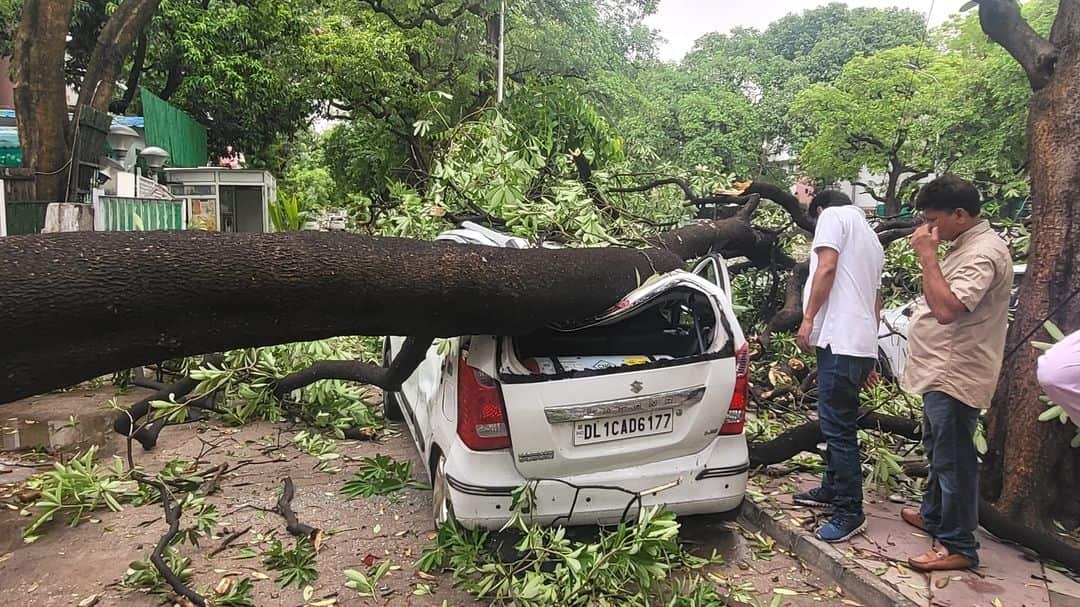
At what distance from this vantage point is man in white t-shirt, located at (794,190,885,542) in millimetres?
3771

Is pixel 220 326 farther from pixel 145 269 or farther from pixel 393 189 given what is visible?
pixel 393 189

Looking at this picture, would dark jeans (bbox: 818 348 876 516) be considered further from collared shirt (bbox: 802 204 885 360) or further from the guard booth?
the guard booth

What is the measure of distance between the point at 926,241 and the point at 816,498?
5.81 feet

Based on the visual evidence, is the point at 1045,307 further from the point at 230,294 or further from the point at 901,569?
the point at 230,294

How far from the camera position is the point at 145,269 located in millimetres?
1964

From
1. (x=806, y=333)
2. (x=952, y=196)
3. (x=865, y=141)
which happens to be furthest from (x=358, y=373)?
(x=865, y=141)

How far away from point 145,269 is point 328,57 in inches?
612

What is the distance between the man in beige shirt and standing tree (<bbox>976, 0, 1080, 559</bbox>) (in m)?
0.49

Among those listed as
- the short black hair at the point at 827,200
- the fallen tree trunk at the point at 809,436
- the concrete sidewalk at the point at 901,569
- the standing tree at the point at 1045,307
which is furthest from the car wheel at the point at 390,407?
the standing tree at the point at 1045,307

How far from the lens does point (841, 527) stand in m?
3.85

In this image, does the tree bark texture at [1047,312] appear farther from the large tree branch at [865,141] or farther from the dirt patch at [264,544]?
the large tree branch at [865,141]

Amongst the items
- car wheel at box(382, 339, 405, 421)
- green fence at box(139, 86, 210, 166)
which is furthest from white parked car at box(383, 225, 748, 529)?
green fence at box(139, 86, 210, 166)

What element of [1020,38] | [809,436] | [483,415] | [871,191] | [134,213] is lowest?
[809,436]

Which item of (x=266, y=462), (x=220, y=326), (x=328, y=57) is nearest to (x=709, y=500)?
(x=220, y=326)
